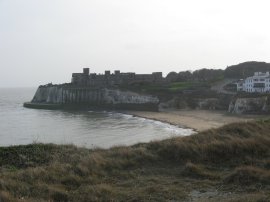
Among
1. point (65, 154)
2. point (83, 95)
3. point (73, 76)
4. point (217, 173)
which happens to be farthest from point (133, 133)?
point (73, 76)

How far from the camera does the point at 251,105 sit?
54938mm

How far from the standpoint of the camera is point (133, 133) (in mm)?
35750

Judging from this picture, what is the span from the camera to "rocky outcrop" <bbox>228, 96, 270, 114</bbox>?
53594 millimetres

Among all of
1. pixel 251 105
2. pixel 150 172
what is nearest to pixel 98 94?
pixel 251 105

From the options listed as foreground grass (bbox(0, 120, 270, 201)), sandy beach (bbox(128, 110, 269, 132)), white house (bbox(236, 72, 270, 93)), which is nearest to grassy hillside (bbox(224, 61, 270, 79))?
white house (bbox(236, 72, 270, 93))

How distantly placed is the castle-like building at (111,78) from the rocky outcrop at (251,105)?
3570 cm

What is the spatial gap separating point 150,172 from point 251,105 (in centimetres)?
4708

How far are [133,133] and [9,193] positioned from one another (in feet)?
92.1

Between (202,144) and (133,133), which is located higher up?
(202,144)

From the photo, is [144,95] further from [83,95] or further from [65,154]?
[65,154]

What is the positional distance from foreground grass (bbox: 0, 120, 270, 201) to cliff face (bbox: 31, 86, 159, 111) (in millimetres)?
56453

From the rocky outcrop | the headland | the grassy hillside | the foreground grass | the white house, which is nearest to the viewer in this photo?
the foreground grass

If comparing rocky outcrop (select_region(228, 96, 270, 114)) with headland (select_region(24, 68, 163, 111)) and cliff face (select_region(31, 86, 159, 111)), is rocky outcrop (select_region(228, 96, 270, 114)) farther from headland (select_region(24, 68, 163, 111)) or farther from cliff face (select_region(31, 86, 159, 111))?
cliff face (select_region(31, 86, 159, 111))

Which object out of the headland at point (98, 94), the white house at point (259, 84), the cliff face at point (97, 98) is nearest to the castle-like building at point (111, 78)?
the headland at point (98, 94)
